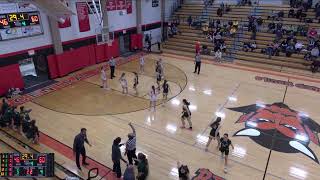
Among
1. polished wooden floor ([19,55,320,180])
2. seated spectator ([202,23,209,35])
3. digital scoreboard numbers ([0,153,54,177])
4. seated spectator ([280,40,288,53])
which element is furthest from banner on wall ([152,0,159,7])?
digital scoreboard numbers ([0,153,54,177])

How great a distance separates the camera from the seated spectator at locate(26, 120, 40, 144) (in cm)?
1004

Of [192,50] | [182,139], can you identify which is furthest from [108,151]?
[192,50]

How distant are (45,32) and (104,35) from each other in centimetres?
475

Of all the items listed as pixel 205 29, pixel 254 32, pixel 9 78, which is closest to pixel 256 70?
pixel 254 32

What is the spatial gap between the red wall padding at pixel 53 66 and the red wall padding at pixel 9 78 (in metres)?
2.16

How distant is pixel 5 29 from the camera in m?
14.4

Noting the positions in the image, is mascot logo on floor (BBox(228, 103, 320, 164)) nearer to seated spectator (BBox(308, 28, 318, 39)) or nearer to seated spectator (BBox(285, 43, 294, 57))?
seated spectator (BBox(285, 43, 294, 57))

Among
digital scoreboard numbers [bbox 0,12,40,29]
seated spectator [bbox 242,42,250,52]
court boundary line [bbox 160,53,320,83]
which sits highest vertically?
digital scoreboard numbers [bbox 0,12,40,29]

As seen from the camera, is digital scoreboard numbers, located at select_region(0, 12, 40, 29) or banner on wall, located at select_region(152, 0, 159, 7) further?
banner on wall, located at select_region(152, 0, 159, 7)

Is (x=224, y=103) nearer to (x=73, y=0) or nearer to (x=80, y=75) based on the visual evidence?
(x=80, y=75)

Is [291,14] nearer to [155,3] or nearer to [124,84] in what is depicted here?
[155,3]

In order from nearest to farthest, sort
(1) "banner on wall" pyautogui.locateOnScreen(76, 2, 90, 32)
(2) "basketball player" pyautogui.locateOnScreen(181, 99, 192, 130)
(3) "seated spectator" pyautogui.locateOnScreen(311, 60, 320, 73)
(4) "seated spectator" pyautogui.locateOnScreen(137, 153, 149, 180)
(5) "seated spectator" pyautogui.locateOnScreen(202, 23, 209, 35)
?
(4) "seated spectator" pyautogui.locateOnScreen(137, 153, 149, 180) < (2) "basketball player" pyautogui.locateOnScreen(181, 99, 192, 130) < (3) "seated spectator" pyautogui.locateOnScreen(311, 60, 320, 73) < (1) "banner on wall" pyautogui.locateOnScreen(76, 2, 90, 32) < (5) "seated spectator" pyautogui.locateOnScreen(202, 23, 209, 35)

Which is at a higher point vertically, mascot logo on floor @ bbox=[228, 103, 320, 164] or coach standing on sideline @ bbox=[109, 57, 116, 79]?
coach standing on sideline @ bbox=[109, 57, 116, 79]
